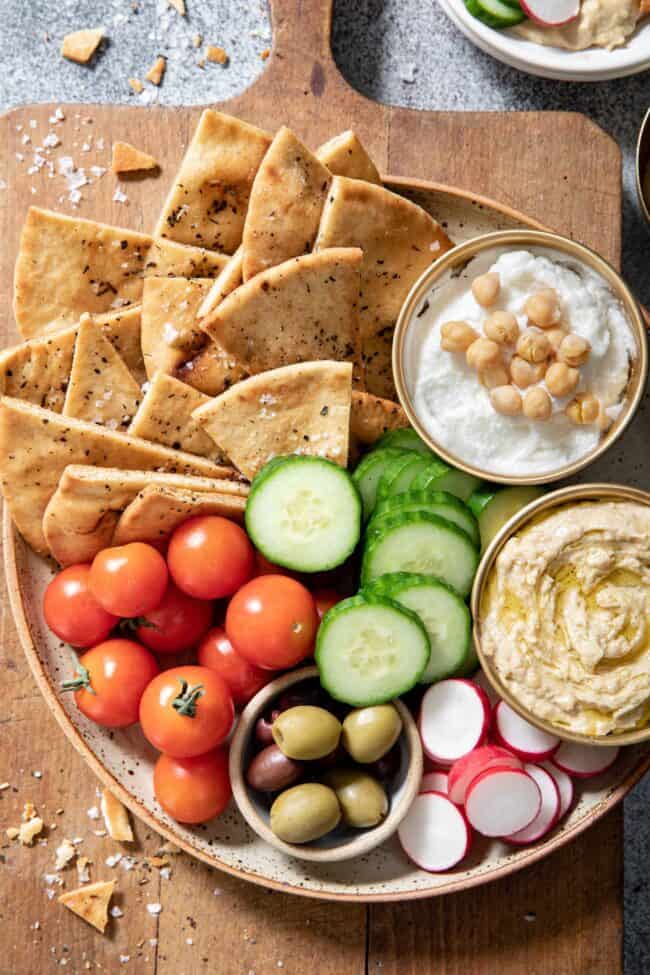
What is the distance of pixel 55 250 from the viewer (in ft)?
8.82

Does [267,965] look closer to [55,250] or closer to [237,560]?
[237,560]

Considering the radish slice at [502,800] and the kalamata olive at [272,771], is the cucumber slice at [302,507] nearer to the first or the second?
the kalamata olive at [272,771]

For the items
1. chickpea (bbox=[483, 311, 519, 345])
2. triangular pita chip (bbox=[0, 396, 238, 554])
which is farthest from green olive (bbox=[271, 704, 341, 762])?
chickpea (bbox=[483, 311, 519, 345])

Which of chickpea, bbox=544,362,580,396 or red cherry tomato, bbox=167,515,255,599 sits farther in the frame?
red cherry tomato, bbox=167,515,255,599

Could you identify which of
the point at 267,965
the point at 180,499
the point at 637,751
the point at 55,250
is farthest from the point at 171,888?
the point at 55,250

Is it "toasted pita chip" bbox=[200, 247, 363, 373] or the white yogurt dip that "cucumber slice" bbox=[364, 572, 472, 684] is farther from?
"toasted pita chip" bbox=[200, 247, 363, 373]

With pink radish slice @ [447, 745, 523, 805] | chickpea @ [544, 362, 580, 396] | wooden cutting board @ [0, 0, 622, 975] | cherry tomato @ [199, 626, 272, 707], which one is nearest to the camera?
chickpea @ [544, 362, 580, 396]

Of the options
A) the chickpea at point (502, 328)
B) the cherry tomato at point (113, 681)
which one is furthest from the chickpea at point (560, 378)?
the cherry tomato at point (113, 681)

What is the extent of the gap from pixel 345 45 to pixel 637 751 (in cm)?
212

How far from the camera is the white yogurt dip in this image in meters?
2.50

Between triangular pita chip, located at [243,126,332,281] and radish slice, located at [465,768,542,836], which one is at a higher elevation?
triangular pita chip, located at [243,126,332,281]

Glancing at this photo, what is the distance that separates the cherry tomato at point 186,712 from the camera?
8.08 feet

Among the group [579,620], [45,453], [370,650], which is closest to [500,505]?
[579,620]

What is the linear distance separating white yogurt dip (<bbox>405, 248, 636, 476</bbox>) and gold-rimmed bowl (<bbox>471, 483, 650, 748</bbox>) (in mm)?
91
